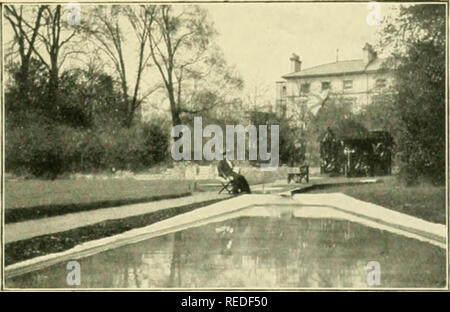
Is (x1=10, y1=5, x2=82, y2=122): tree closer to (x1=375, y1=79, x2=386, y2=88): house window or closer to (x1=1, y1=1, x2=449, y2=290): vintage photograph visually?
(x1=1, y1=1, x2=449, y2=290): vintage photograph

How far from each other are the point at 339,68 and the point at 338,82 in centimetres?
17

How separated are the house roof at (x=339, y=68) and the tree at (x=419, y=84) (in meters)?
0.23

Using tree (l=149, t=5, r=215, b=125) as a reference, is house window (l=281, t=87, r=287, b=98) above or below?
below

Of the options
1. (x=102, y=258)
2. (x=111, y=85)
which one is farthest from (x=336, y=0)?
(x=102, y=258)

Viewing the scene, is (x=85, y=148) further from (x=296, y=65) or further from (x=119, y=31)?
(x=296, y=65)

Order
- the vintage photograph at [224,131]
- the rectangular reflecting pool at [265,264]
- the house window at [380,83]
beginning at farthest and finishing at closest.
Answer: the house window at [380,83]
the vintage photograph at [224,131]
the rectangular reflecting pool at [265,264]

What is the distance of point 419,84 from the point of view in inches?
287

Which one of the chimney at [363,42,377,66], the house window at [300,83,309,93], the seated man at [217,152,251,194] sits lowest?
the seated man at [217,152,251,194]

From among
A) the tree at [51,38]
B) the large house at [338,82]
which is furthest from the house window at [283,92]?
the tree at [51,38]

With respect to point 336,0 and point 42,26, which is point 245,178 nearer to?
point 336,0

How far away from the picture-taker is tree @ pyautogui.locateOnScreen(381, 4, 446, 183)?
7172 mm
